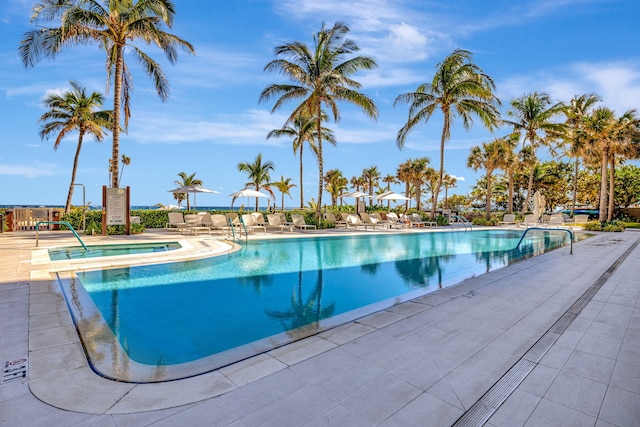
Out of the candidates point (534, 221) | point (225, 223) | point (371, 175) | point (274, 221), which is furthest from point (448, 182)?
point (225, 223)

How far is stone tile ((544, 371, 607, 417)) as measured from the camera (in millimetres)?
2133

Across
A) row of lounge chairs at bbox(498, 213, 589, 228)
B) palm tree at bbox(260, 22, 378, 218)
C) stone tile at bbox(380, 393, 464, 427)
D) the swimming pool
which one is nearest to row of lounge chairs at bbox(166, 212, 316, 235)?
the swimming pool

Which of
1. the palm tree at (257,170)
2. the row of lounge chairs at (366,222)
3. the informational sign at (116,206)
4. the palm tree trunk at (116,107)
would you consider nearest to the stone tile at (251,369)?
the informational sign at (116,206)

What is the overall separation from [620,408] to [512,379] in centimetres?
61

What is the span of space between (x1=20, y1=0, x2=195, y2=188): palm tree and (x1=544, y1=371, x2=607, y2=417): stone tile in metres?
14.3

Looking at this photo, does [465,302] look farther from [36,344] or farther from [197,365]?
[36,344]

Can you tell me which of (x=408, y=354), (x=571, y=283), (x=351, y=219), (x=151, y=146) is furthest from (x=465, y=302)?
(x=151, y=146)

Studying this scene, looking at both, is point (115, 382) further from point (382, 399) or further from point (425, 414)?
point (425, 414)

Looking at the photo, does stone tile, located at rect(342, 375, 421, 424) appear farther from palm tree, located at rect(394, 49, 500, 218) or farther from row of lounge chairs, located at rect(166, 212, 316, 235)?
palm tree, located at rect(394, 49, 500, 218)

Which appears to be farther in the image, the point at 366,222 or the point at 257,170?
the point at 257,170

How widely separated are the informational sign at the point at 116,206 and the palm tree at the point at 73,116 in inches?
405

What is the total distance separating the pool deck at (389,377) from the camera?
2.02 m

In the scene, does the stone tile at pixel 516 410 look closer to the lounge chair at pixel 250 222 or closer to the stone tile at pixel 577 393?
the stone tile at pixel 577 393

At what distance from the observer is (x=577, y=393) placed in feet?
7.48
